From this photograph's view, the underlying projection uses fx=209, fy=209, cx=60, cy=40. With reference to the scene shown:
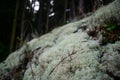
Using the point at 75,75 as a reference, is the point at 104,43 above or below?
above

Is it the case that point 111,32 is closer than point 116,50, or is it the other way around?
point 116,50

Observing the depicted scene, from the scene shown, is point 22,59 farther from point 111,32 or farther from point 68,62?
point 111,32

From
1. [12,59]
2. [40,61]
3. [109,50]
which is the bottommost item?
[12,59]

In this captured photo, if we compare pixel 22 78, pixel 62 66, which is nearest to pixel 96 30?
pixel 62 66

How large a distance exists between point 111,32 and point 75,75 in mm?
1081

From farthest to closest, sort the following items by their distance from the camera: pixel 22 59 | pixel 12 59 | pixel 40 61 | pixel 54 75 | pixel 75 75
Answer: pixel 12 59 < pixel 22 59 < pixel 40 61 < pixel 54 75 < pixel 75 75

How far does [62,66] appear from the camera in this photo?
3.45 m

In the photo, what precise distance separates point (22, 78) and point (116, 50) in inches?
88.6

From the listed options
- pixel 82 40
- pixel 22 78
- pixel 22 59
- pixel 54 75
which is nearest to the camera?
pixel 54 75

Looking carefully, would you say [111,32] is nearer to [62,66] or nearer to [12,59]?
[62,66]

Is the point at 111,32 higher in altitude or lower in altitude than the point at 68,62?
higher

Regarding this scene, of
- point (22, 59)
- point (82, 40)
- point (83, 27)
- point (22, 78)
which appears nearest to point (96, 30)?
point (82, 40)

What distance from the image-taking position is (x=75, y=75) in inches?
123

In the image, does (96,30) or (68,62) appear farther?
(96,30)
